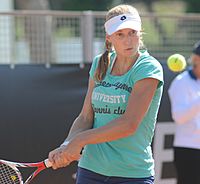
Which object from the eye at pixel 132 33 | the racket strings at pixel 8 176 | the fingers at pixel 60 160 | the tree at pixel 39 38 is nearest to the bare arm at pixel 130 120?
the fingers at pixel 60 160

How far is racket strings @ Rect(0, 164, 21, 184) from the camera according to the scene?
391 cm

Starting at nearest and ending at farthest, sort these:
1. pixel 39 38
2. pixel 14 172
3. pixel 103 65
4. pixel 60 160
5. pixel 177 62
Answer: pixel 60 160
pixel 103 65
pixel 14 172
pixel 177 62
pixel 39 38

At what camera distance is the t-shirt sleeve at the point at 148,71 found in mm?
3498

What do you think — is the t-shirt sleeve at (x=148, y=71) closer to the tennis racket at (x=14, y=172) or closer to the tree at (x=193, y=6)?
the tennis racket at (x=14, y=172)

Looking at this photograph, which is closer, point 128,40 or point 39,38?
point 128,40

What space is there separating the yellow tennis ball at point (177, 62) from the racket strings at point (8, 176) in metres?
2.10

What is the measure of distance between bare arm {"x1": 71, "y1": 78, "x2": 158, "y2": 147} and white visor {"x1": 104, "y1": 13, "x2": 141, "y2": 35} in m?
0.29

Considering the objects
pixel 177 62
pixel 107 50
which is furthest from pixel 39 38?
pixel 107 50

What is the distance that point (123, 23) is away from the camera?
355cm

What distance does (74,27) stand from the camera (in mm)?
6629

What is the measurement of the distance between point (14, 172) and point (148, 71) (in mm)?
1063

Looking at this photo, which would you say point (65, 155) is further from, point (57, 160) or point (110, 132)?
point (110, 132)

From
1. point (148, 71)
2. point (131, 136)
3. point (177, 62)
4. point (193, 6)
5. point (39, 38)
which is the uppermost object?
point (193, 6)

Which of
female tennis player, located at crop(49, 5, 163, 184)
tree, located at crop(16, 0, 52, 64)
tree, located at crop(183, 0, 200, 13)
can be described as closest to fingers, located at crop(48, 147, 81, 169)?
female tennis player, located at crop(49, 5, 163, 184)
